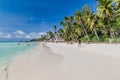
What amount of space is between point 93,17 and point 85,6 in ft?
27.1

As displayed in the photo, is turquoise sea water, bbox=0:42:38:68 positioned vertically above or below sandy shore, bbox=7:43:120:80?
below

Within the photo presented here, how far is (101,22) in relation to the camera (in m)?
35.4

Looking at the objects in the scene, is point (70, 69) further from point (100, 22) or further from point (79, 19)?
point (79, 19)

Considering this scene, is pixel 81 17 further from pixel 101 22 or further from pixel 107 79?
pixel 107 79

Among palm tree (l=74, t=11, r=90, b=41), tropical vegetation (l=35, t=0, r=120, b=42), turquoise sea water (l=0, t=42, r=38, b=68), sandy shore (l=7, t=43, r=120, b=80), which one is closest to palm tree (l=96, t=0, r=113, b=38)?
tropical vegetation (l=35, t=0, r=120, b=42)

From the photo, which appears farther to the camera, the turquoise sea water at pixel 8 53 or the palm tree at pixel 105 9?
the palm tree at pixel 105 9

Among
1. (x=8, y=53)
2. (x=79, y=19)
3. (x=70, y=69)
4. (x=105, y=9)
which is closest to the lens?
(x=70, y=69)

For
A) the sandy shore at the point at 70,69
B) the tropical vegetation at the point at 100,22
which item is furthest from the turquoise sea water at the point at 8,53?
the tropical vegetation at the point at 100,22

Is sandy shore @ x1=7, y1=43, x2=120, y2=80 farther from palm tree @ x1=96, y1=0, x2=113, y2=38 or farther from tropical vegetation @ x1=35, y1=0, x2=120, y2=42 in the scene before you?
palm tree @ x1=96, y1=0, x2=113, y2=38

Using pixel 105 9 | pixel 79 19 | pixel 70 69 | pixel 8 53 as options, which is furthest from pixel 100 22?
pixel 70 69

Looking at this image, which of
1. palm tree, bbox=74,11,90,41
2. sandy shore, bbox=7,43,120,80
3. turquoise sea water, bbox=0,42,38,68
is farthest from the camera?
palm tree, bbox=74,11,90,41

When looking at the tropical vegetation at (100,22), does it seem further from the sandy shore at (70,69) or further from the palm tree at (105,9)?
the sandy shore at (70,69)

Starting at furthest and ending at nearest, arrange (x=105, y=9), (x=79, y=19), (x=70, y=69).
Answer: (x=79, y=19)
(x=105, y=9)
(x=70, y=69)

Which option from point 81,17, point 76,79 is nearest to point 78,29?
point 81,17
